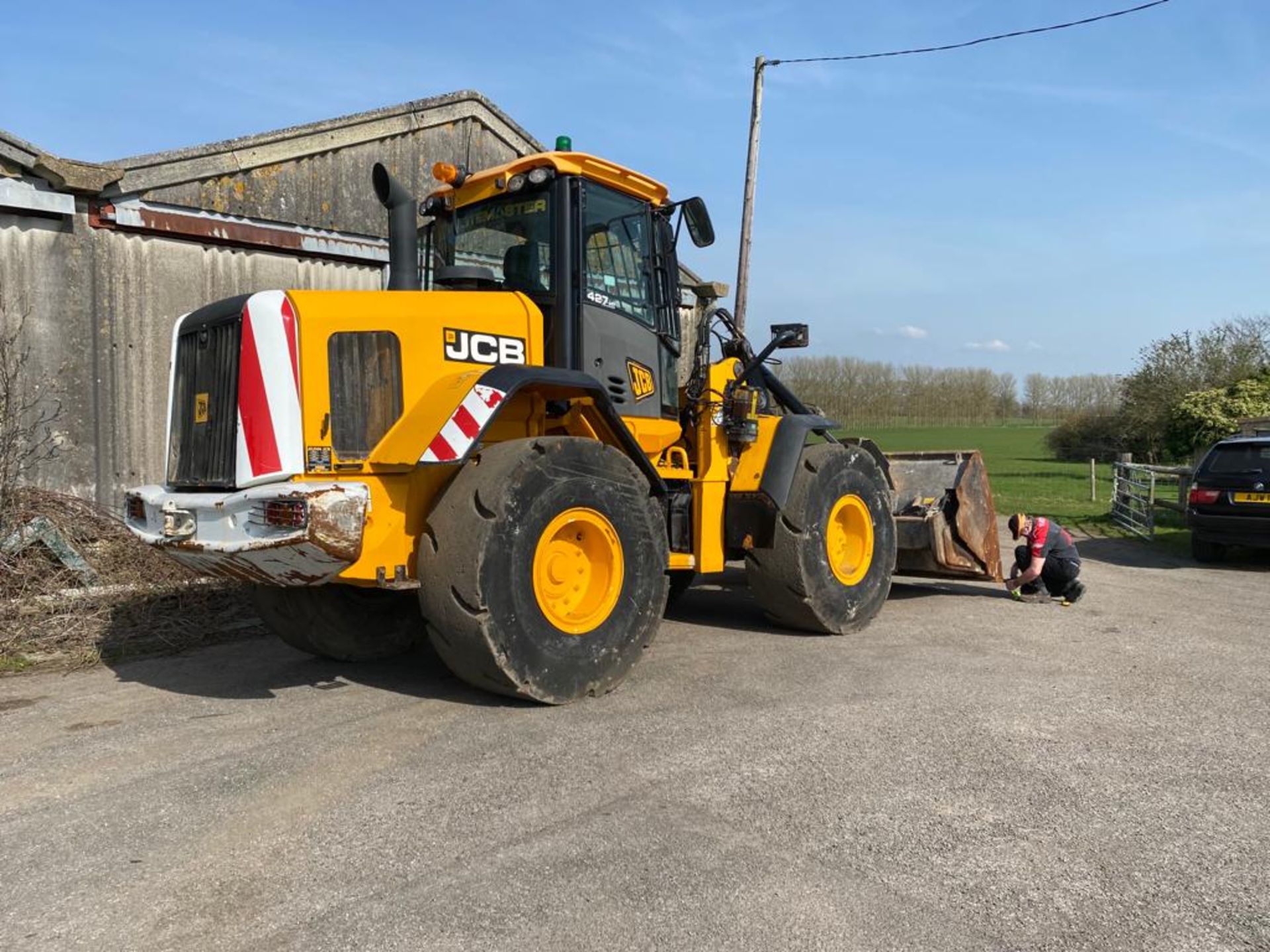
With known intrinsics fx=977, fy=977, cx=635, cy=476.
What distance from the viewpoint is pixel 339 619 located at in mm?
5746

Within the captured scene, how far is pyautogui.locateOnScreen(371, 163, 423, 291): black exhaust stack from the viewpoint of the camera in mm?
5459

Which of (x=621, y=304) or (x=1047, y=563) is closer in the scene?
(x=621, y=304)

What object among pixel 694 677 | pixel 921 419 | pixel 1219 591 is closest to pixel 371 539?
pixel 694 677

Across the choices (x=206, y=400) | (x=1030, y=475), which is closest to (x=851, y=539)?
(x=206, y=400)

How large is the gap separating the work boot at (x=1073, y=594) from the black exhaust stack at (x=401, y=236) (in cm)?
626

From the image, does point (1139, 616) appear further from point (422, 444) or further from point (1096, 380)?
point (1096, 380)

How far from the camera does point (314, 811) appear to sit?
3717 mm

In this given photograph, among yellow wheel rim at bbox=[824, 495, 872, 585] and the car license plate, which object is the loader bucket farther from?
the car license plate

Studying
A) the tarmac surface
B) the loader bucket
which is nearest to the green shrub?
the loader bucket

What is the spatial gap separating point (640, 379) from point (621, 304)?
1.58 feet

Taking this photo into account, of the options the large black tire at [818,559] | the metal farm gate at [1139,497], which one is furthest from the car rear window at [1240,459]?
the large black tire at [818,559]

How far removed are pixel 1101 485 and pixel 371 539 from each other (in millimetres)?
26310

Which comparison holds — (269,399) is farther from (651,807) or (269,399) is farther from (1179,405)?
(1179,405)

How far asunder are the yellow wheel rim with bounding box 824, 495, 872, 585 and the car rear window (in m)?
6.54
